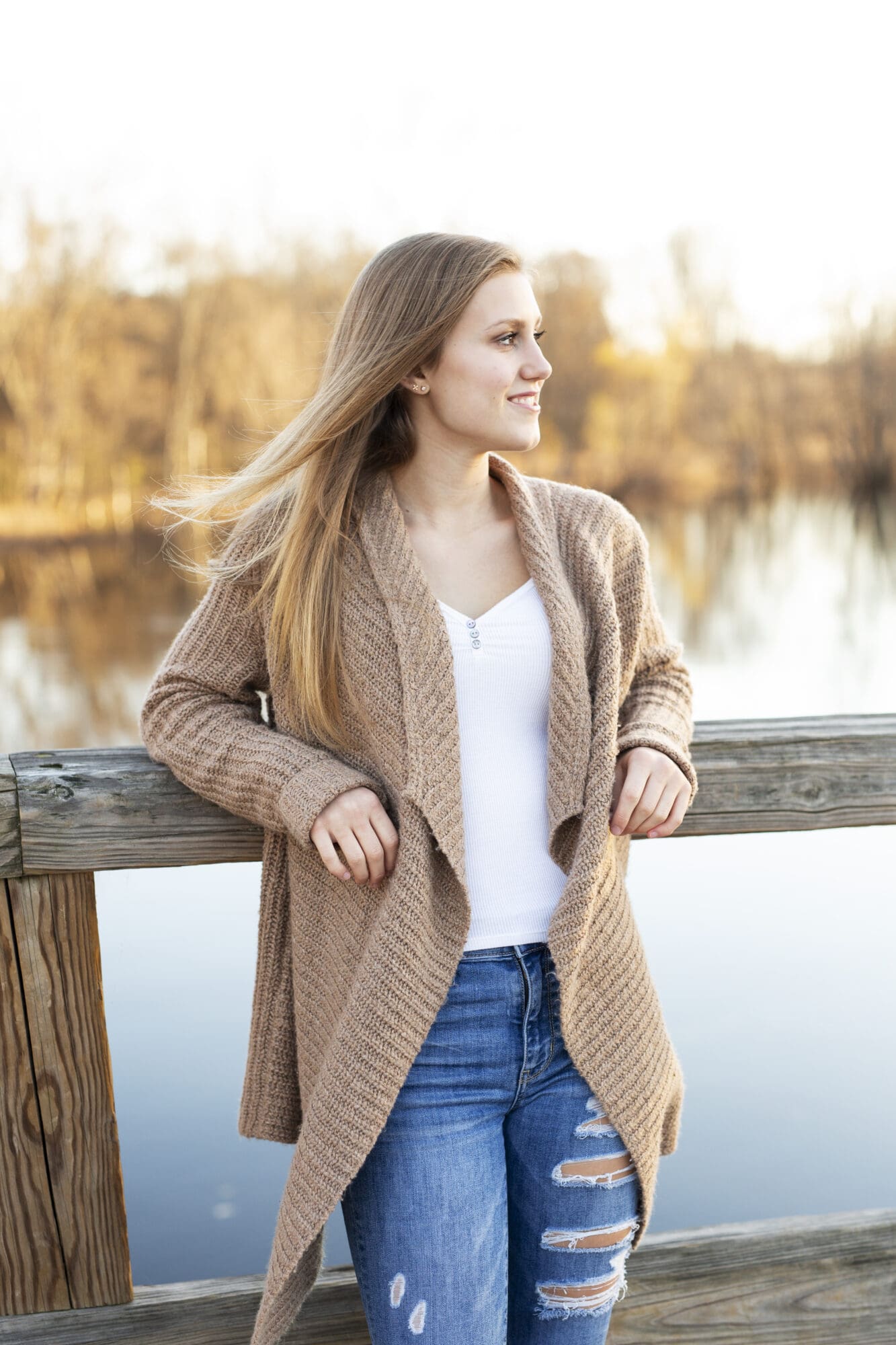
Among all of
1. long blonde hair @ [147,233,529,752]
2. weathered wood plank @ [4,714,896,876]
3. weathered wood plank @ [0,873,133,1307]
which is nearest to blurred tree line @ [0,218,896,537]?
weathered wood plank @ [4,714,896,876]

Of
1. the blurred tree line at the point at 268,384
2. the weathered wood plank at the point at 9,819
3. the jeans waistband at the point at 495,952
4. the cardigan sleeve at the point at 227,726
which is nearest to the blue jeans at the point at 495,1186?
the jeans waistband at the point at 495,952

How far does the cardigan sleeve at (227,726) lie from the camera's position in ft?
4.18

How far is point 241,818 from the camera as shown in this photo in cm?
140

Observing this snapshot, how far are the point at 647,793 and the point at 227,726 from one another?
17.6 inches

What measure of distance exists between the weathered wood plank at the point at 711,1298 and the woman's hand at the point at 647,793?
61 cm

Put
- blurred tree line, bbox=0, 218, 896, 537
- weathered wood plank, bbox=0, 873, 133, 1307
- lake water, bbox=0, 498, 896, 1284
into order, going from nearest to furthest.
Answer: weathered wood plank, bbox=0, 873, 133, 1307 → lake water, bbox=0, 498, 896, 1284 → blurred tree line, bbox=0, 218, 896, 537

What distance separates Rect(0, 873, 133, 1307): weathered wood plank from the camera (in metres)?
1.44

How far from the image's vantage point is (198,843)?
55.5 inches

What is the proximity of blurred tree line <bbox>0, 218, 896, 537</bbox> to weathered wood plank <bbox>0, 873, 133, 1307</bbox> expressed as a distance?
1142cm

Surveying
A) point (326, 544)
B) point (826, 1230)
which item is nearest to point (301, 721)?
point (326, 544)

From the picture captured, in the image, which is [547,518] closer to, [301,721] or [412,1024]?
[301,721]

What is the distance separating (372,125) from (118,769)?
1667cm

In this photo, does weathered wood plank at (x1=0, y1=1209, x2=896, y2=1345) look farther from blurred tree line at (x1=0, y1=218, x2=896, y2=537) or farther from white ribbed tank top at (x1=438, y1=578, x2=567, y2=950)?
blurred tree line at (x1=0, y1=218, x2=896, y2=537)

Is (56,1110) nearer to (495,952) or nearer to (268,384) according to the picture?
(495,952)
